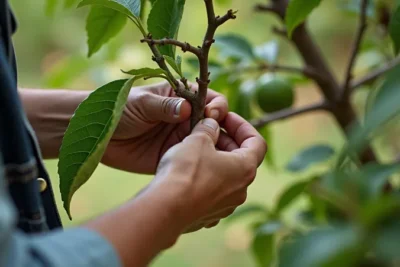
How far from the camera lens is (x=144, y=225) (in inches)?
18.0

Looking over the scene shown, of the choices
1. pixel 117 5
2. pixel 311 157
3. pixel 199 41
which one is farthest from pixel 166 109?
pixel 199 41

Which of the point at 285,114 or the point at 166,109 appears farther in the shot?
the point at 285,114

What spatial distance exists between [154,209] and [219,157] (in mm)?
93

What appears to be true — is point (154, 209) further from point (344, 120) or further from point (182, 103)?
point (344, 120)

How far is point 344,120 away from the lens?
0.87 meters

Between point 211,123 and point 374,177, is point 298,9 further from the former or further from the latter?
point 374,177

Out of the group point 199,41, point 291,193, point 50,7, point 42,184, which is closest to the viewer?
point 42,184

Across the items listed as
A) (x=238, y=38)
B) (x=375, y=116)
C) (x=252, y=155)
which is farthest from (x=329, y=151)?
(x=375, y=116)

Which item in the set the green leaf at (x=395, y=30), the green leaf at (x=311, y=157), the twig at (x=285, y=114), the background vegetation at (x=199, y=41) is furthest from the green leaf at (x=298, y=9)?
the background vegetation at (x=199, y=41)

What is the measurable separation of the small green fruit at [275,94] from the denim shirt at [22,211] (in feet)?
1.20

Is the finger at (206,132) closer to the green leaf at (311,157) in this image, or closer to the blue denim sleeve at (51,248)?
the blue denim sleeve at (51,248)

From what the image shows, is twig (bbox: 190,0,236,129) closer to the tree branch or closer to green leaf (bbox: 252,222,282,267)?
the tree branch

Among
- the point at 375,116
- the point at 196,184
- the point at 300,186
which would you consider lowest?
the point at 300,186

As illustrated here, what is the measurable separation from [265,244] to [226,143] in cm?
31
